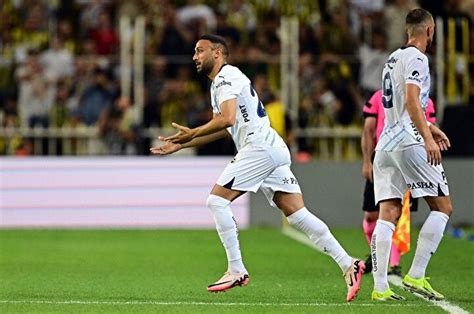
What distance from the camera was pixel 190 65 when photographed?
821 inches

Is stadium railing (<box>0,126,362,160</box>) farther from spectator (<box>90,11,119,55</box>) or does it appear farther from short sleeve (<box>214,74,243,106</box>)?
short sleeve (<box>214,74,243,106</box>)

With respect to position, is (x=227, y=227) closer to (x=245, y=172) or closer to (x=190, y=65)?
(x=245, y=172)

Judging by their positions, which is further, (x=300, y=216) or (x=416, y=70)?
(x=300, y=216)

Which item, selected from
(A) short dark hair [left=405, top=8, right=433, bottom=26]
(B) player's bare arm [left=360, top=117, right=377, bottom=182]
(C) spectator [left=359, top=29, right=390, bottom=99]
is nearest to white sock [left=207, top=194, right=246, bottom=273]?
(A) short dark hair [left=405, top=8, right=433, bottom=26]

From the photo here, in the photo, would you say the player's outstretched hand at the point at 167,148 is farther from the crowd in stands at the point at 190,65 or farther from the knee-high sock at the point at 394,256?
the crowd in stands at the point at 190,65

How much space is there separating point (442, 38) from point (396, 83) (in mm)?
10505

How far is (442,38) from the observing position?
66.2 ft

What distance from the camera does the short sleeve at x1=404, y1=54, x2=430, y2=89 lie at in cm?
962

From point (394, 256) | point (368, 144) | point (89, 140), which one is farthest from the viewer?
point (89, 140)

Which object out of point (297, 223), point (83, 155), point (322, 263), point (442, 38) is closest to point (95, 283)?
point (297, 223)

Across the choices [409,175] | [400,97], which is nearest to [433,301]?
[409,175]

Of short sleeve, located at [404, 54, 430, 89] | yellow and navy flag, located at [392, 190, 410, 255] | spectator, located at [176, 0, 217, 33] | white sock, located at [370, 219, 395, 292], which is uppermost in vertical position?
spectator, located at [176, 0, 217, 33]

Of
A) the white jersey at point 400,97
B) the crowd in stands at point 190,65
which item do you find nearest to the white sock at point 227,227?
the white jersey at point 400,97

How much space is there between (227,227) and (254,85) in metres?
9.46
